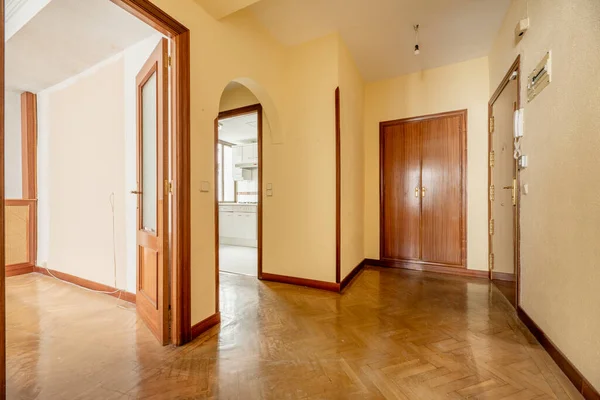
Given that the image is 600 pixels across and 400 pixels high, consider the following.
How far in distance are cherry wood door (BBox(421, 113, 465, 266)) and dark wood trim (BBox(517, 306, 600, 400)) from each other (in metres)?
1.58

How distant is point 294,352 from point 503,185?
111 inches

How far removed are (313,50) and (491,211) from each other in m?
3.03

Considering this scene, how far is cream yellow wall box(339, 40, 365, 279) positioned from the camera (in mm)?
3088

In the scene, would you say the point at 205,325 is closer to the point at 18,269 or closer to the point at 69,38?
the point at 69,38

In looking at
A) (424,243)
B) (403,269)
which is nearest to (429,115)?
(424,243)

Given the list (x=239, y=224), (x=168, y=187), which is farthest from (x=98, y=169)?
(x=239, y=224)

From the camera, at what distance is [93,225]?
9.84 ft

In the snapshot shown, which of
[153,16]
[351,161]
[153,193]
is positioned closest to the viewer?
[153,16]

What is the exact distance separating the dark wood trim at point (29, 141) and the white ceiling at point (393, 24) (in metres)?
3.66

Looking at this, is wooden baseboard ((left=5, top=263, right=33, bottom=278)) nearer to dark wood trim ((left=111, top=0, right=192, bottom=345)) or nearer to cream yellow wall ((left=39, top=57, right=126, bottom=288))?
cream yellow wall ((left=39, top=57, right=126, bottom=288))

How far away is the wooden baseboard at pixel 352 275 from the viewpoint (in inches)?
120

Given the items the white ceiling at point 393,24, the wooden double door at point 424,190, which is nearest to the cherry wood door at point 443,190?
the wooden double door at point 424,190

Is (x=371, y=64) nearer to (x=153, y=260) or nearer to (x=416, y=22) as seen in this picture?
(x=416, y=22)

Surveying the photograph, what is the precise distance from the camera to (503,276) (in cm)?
291
